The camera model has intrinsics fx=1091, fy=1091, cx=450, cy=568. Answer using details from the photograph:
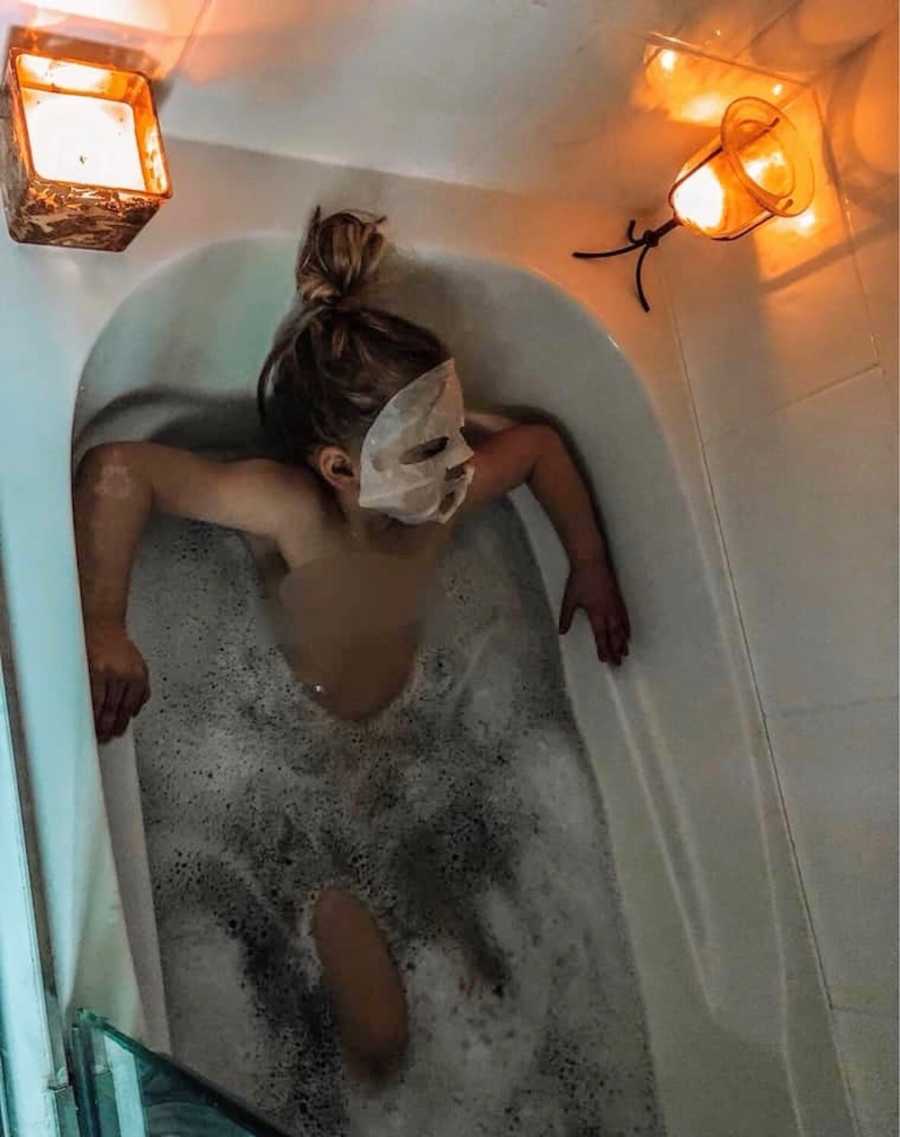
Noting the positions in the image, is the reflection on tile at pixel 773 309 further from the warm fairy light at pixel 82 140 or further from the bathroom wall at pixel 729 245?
the warm fairy light at pixel 82 140

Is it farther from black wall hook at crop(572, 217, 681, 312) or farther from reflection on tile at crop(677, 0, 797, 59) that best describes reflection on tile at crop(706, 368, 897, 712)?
reflection on tile at crop(677, 0, 797, 59)

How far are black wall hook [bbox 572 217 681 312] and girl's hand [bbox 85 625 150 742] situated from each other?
2.10 feet

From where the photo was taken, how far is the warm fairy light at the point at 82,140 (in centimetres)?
85

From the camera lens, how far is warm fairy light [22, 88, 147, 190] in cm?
85

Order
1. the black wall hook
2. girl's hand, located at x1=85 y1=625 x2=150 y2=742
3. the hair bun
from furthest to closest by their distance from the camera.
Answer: the black wall hook → the hair bun → girl's hand, located at x1=85 y1=625 x2=150 y2=742

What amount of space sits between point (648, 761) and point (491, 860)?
8.4 inches

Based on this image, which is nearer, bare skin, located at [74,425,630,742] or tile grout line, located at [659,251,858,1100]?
bare skin, located at [74,425,630,742]

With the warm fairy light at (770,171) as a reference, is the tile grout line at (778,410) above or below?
below

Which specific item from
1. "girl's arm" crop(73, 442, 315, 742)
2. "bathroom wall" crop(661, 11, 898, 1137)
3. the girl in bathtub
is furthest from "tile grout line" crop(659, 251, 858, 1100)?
"girl's arm" crop(73, 442, 315, 742)

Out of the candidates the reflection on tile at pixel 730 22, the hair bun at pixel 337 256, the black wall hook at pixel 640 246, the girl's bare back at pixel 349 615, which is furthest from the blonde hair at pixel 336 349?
the reflection on tile at pixel 730 22

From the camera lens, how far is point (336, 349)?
1.11 meters

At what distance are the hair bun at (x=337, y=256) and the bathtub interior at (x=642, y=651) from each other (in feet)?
0.07

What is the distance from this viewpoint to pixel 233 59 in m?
0.94

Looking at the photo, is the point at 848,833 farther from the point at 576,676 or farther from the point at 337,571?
the point at 337,571
